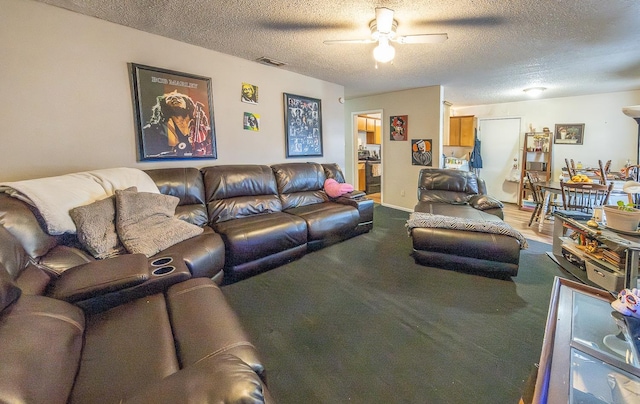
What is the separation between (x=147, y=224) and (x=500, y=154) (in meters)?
7.34

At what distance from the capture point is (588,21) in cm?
236

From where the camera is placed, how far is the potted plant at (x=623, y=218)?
7.14 ft

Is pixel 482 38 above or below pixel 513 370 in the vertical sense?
above

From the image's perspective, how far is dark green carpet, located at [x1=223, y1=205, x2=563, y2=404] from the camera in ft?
4.60

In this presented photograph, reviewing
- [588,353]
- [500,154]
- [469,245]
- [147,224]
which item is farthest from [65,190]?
[500,154]

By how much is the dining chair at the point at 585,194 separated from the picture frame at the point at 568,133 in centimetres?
234

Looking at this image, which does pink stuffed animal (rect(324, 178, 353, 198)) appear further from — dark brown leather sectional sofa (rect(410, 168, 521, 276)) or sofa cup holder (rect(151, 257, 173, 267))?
sofa cup holder (rect(151, 257, 173, 267))

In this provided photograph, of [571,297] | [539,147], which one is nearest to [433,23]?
[571,297]

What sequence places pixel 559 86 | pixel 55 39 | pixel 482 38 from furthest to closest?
pixel 559 86 → pixel 482 38 → pixel 55 39

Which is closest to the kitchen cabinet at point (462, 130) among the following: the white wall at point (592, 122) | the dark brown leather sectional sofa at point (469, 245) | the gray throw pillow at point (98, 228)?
the white wall at point (592, 122)

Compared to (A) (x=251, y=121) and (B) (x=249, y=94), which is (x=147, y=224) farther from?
(B) (x=249, y=94)

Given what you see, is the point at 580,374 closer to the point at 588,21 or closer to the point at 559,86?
the point at 588,21

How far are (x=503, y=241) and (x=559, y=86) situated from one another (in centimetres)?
419

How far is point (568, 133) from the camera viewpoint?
5742 mm
